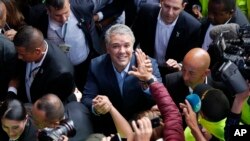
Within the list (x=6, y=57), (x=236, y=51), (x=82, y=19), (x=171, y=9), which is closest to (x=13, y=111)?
(x=6, y=57)

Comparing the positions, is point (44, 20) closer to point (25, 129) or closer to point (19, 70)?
point (19, 70)

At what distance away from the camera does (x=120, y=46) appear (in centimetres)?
410

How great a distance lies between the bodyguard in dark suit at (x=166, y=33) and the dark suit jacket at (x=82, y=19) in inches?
16.4

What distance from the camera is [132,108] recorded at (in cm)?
419

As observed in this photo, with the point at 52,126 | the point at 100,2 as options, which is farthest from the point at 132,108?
the point at 100,2

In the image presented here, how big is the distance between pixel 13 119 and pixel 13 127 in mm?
55

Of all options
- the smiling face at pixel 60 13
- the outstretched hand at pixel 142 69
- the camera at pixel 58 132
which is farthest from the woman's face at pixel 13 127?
the smiling face at pixel 60 13

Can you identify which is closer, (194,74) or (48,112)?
(48,112)

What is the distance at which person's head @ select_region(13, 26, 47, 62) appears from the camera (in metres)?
4.13

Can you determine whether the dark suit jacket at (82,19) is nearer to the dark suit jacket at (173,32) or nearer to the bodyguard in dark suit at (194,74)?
the dark suit jacket at (173,32)

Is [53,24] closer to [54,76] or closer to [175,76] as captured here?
[54,76]

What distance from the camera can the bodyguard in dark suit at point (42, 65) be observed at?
13.6ft

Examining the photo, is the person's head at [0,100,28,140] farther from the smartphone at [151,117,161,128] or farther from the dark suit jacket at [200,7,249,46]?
the dark suit jacket at [200,7,249,46]

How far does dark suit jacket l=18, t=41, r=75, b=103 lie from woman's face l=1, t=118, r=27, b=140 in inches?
20.9
